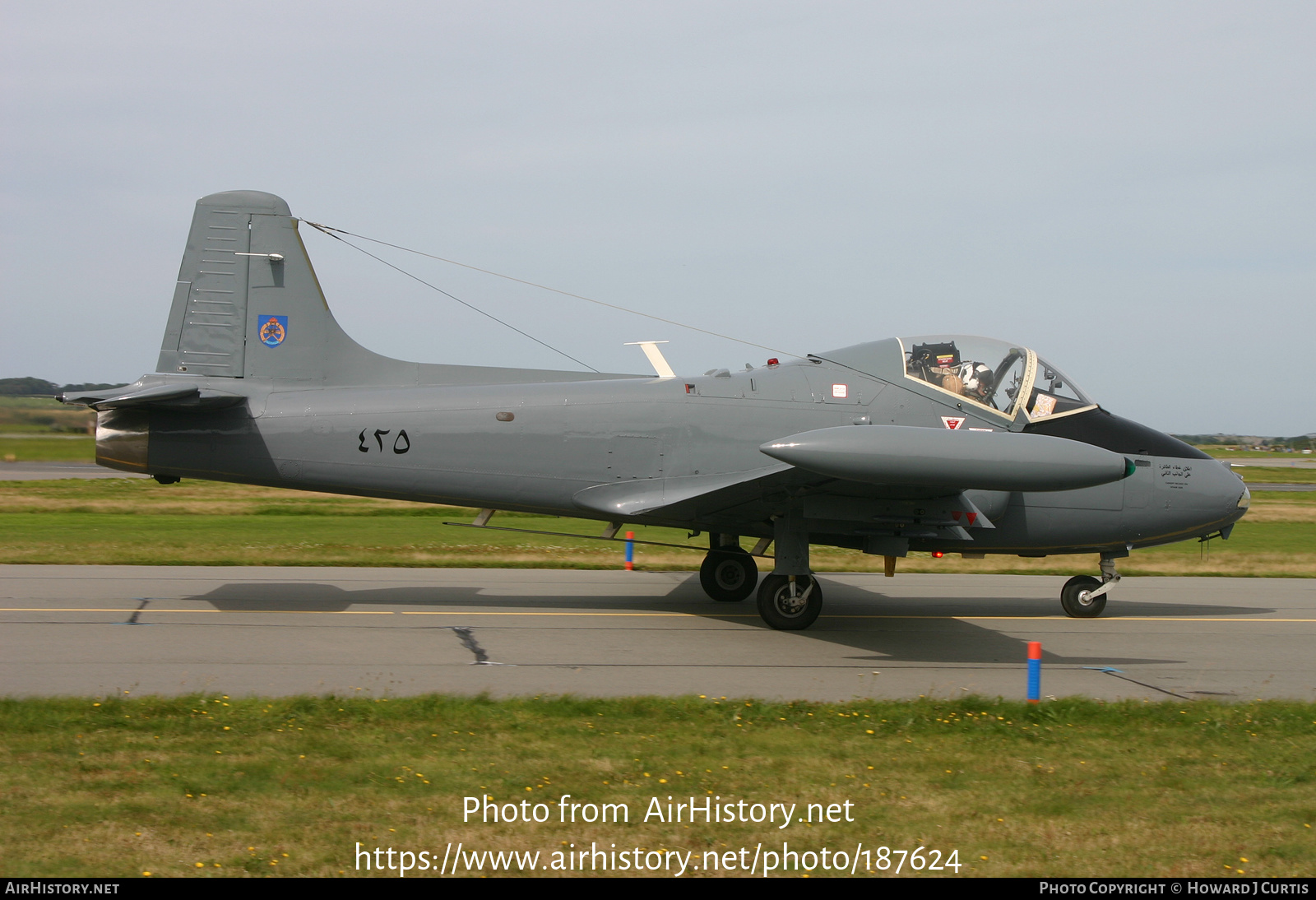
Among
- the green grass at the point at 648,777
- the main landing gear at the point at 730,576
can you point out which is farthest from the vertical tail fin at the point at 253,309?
the green grass at the point at 648,777

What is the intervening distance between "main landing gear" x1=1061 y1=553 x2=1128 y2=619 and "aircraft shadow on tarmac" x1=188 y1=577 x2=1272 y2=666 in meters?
0.27

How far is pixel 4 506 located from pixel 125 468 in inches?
658

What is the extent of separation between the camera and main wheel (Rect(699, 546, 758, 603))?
505 inches

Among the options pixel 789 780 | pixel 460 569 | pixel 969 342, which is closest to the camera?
pixel 789 780

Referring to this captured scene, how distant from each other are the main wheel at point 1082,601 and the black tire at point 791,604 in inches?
147

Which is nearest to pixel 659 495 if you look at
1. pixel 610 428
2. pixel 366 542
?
pixel 610 428

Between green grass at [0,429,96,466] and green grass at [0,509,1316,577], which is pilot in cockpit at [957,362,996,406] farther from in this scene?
green grass at [0,429,96,466]

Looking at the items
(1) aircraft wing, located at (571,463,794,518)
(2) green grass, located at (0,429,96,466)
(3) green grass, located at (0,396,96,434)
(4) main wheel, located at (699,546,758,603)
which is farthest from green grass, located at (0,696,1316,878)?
(2) green grass, located at (0,429,96,466)

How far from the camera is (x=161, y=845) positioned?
14.9ft

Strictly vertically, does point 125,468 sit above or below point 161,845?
above

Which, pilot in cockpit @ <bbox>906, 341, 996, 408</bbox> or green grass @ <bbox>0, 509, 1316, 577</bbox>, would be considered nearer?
pilot in cockpit @ <bbox>906, 341, 996, 408</bbox>

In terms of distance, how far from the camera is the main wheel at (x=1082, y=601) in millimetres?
12391
